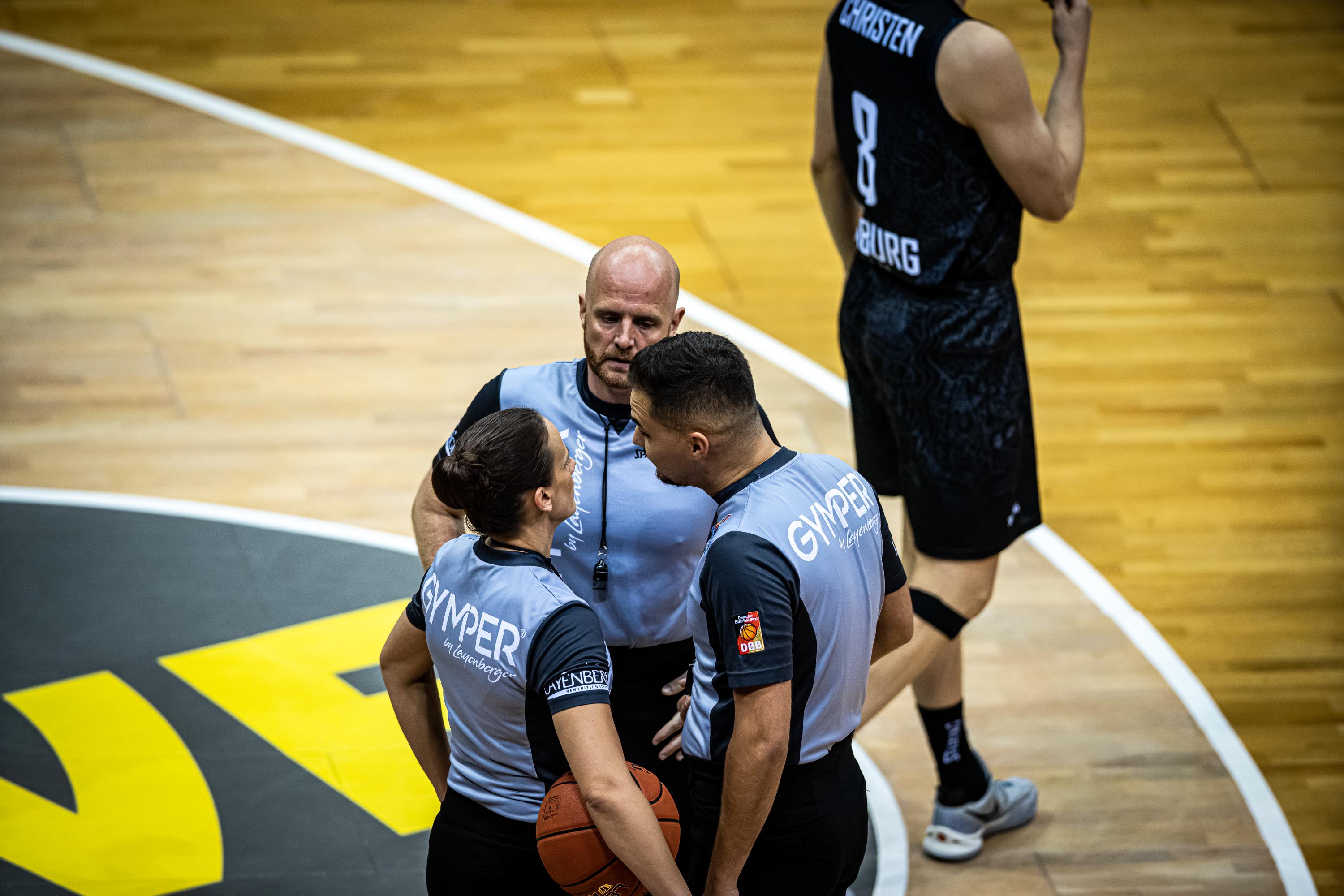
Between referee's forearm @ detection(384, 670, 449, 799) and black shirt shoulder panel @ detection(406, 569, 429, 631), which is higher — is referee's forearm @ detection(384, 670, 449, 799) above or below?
below

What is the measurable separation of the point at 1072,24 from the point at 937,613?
4.89 feet

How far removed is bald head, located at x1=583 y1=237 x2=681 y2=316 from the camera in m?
3.10

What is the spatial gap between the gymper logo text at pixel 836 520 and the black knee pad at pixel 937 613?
107cm

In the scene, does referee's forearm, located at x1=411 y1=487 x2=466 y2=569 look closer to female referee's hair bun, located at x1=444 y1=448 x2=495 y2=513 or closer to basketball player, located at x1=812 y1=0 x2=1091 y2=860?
female referee's hair bun, located at x1=444 y1=448 x2=495 y2=513

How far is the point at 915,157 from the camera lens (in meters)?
3.71

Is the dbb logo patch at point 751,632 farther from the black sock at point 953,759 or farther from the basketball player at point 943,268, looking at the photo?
the black sock at point 953,759

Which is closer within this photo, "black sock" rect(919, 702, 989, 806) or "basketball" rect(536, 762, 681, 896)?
"basketball" rect(536, 762, 681, 896)

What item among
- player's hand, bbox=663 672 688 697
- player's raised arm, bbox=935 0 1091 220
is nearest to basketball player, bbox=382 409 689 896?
player's hand, bbox=663 672 688 697

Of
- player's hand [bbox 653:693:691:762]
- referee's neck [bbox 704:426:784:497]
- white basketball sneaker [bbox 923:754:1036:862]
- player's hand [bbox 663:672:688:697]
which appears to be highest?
referee's neck [bbox 704:426:784:497]

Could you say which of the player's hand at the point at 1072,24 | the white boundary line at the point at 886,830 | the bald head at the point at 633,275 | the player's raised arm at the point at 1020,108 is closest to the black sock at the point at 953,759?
the white boundary line at the point at 886,830

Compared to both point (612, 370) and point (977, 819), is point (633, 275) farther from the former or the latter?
point (977, 819)

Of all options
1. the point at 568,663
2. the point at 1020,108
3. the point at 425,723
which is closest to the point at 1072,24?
the point at 1020,108

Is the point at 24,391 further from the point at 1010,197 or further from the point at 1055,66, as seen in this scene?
the point at 1055,66

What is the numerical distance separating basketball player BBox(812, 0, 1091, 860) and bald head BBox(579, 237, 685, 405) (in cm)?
90
